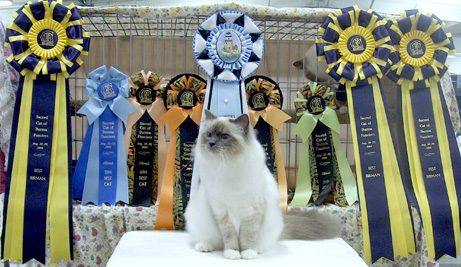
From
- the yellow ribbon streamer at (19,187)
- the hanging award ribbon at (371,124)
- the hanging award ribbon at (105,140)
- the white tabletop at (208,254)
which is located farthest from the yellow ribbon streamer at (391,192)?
the yellow ribbon streamer at (19,187)

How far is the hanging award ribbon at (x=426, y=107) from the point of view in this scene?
1.56 meters

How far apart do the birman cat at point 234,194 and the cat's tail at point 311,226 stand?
157 millimetres

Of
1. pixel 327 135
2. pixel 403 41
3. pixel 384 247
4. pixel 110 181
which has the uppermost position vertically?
pixel 403 41

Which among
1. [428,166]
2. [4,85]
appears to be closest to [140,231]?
[4,85]

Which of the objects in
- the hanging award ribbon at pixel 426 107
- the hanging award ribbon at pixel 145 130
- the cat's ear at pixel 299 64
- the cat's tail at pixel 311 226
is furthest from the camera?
the cat's ear at pixel 299 64

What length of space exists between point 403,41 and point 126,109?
4.11 ft

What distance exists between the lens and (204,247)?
1.32 metres

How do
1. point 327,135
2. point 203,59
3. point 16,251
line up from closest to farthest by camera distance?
point 16,251, point 203,59, point 327,135

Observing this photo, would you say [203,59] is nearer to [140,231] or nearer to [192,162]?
[192,162]

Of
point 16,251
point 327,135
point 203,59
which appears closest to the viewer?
point 16,251

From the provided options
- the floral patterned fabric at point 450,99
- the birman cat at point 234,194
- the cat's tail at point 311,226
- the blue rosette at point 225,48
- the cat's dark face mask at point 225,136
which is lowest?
the cat's tail at point 311,226

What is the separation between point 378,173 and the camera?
1553 mm

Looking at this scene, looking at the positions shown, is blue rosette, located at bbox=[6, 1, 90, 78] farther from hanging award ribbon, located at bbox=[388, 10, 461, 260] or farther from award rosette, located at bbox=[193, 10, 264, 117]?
hanging award ribbon, located at bbox=[388, 10, 461, 260]

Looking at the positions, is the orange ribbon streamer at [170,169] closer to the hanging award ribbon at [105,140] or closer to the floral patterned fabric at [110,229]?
the floral patterned fabric at [110,229]
